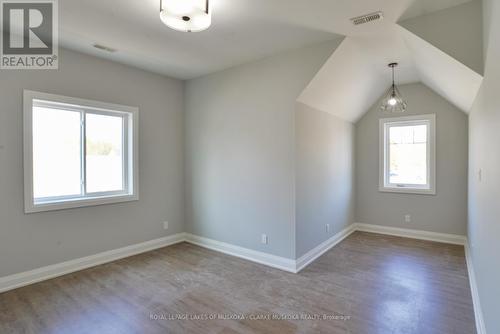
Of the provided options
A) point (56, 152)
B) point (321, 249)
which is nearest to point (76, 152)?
point (56, 152)

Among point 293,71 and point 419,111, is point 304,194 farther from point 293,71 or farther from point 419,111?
point 419,111

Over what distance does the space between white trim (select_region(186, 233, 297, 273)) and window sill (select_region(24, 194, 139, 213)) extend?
124cm

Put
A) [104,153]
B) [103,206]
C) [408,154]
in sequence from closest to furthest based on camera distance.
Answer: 1. [103,206]
2. [104,153]
3. [408,154]

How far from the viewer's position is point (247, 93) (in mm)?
3891

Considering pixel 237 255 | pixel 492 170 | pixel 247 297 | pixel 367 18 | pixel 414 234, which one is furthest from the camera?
pixel 414 234

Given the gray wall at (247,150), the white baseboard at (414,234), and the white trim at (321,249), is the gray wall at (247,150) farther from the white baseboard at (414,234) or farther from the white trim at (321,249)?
the white baseboard at (414,234)

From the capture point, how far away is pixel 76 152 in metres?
3.56

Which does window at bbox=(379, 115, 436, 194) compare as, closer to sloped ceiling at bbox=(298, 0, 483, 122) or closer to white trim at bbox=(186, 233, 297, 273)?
sloped ceiling at bbox=(298, 0, 483, 122)

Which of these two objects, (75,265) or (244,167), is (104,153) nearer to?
(75,265)

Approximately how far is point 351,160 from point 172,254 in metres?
3.72

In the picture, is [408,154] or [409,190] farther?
[408,154]

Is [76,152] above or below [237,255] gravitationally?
above

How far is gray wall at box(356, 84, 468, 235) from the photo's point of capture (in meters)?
4.51

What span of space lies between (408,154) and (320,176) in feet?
7.34
